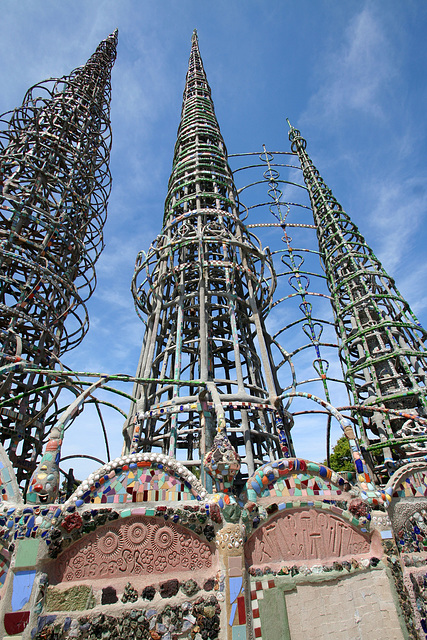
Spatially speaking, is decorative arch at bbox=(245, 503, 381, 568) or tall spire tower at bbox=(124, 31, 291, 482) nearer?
decorative arch at bbox=(245, 503, 381, 568)

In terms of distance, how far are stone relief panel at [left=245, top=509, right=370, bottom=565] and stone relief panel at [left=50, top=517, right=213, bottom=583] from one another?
87 centimetres

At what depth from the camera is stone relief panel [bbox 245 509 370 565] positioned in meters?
5.46

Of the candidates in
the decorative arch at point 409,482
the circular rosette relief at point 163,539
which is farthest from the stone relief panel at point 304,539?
the circular rosette relief at point 163,539

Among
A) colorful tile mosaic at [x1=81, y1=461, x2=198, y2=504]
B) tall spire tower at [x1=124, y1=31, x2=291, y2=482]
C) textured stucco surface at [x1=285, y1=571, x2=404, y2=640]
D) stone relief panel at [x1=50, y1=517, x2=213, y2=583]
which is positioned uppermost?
tall spire tower at [x1=124, y1=31, x2=291, y2=482]

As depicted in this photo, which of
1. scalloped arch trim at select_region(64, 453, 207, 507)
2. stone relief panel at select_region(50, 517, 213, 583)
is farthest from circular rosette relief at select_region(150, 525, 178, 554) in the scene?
scalloped arch trim at select_region(64, 453, 207, 507)

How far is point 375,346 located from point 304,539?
42.8 ft

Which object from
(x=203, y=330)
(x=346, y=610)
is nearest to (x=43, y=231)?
(x=203, y=330)

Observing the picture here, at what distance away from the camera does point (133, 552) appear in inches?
199

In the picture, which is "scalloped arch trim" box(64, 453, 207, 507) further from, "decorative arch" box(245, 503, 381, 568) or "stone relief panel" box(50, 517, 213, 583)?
"decorative arch" box(245, 503, 381, 568)

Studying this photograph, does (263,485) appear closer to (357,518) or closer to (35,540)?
(357,518)

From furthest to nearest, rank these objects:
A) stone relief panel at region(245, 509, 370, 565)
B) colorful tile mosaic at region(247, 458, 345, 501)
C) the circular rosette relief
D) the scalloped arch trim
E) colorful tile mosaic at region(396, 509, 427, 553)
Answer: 1. colorful tile mosaic at region(396, 509, 427, 553)
2. colorful tile mosaic at region(247, 458, 345, 501)
3. stone relief panel at region(245, 509, 370, 565)
4. the scalloped arch trim
5. the circular rosette relief

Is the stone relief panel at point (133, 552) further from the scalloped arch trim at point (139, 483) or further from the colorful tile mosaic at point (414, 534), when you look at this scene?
the colorful tile mosaic at point (414, 534)

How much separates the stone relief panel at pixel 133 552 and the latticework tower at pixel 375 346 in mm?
6122

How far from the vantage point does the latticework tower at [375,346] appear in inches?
519
